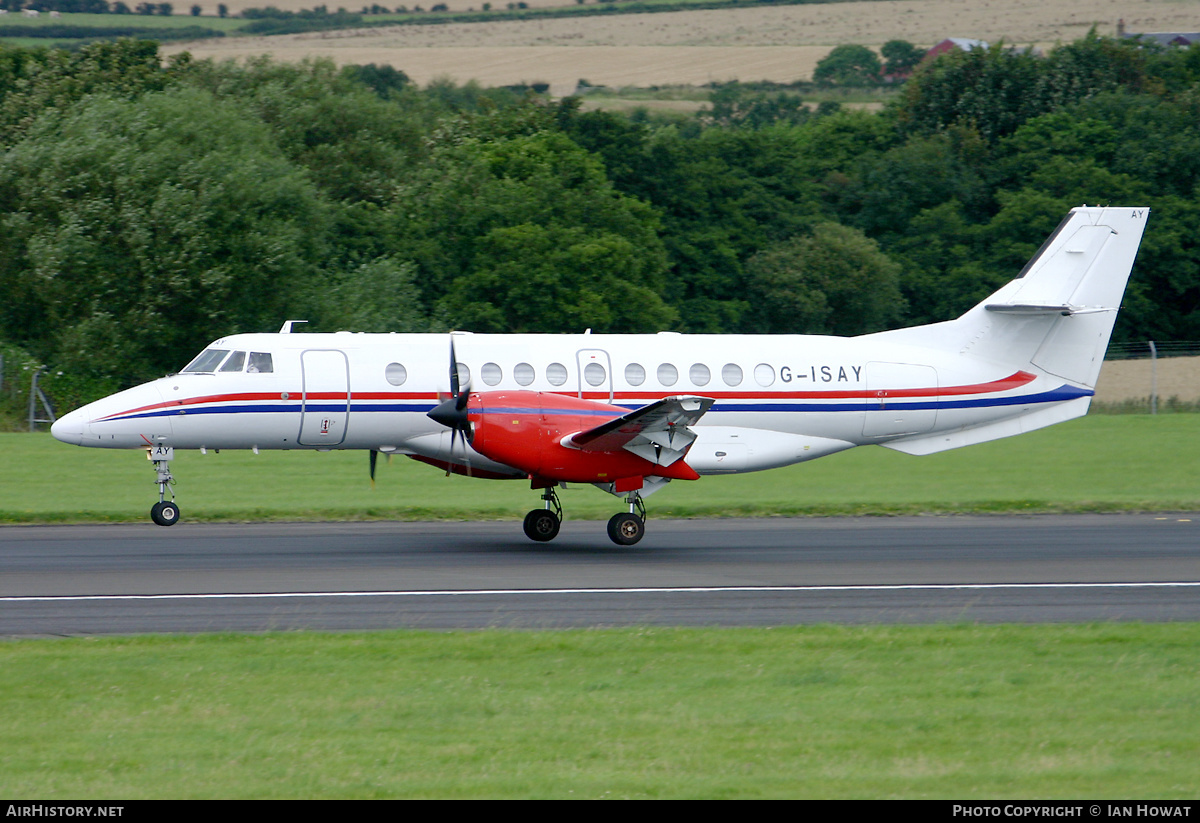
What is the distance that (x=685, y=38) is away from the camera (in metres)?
119

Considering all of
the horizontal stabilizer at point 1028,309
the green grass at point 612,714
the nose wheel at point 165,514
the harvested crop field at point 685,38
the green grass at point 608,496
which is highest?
the harvested crop field at point 685,38

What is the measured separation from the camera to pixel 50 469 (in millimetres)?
26172

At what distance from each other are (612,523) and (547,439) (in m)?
1.58

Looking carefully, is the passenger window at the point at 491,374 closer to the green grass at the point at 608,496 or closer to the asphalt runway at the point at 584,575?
the asphalt runway at the point at 584,575

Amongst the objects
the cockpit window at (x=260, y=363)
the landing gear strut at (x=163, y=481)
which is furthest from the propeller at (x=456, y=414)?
the landing gear strut at (x=163, y=481)

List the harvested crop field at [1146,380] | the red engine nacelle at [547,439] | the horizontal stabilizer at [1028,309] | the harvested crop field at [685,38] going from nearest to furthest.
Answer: the red engine nacelle at [547,439] → the horizontal stabilizer at [1028,309] → the harvested crop field at [1146,380] → the harvested crop field at [685,38]

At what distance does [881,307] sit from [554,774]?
4915cm

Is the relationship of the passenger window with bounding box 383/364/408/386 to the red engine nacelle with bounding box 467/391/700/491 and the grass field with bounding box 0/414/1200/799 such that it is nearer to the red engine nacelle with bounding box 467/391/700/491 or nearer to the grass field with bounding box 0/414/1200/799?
the red engine nacelle with bounding box 467/391/700/491

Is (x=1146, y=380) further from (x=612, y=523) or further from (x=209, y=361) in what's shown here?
(x=209, y=361)

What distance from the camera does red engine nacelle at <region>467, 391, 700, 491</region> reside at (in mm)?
17281

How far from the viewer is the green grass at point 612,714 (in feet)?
24.2

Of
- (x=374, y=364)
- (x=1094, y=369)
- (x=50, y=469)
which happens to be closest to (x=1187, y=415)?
(x=1094, y=369)

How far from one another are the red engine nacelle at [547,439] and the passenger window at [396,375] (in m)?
1.75

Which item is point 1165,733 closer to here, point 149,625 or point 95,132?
point 149,625
